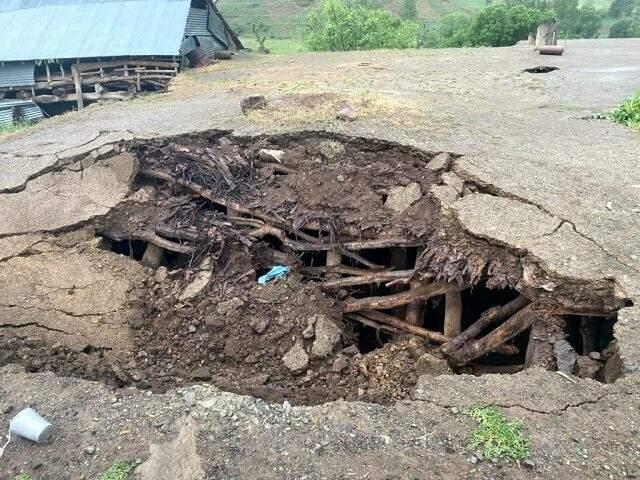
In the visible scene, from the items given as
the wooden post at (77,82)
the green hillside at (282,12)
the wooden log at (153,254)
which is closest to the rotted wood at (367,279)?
the wooden log at (153,254)

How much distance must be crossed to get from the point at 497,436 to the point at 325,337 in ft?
6.10

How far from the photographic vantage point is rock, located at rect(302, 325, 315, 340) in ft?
14.6

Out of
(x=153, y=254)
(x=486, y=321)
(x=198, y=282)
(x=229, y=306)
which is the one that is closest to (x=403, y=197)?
(x=486, y=321)

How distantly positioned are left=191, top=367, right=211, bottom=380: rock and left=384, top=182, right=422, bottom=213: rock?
2.24 metres

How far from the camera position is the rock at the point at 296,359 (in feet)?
13.9

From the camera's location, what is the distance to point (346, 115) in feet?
22.0

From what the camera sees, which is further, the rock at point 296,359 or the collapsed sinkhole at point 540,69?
the collapsed sinkhole at point 540,69

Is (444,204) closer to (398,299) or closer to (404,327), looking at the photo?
(398,299)

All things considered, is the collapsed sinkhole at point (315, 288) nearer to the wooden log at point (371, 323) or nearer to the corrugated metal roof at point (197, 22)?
the wooden log at point (371, 323)

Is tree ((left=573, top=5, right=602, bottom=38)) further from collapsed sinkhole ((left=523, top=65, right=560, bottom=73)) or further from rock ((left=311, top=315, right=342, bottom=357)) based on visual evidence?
rock ((left=311, top=315, right=342, bottom=357))

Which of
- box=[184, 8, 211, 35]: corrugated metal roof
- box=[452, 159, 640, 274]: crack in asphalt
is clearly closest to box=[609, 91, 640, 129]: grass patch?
box=[452, 159, 640, 274]: crack in asphalt

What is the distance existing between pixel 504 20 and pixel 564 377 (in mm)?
18951

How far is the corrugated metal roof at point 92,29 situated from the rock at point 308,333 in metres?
10.2

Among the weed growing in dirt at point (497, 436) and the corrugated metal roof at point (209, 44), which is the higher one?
the corrugated metal roof at point (209, 44)
